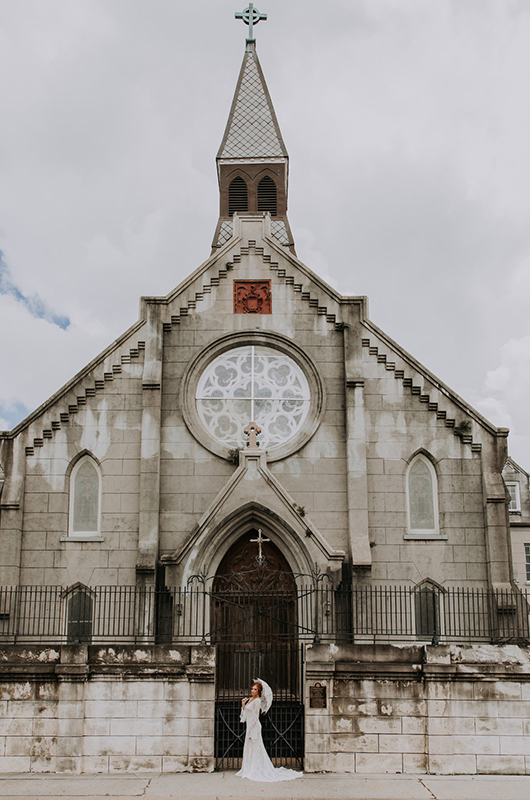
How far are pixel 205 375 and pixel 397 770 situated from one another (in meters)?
12.1

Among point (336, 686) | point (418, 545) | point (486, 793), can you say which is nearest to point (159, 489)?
point (418, 545)

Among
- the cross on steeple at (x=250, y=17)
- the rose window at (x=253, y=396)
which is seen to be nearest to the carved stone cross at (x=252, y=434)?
the rose window at (x=253, y=396)

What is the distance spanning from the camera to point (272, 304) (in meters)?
24.0

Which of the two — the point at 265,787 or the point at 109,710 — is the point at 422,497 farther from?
the point at 109,710

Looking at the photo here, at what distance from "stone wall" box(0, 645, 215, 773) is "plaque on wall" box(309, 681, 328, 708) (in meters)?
1.77

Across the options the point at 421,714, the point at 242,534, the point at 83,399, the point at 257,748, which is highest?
the point at 83,399

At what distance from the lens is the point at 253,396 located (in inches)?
918

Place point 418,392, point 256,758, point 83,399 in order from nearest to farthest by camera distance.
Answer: point 256,758 → point 83,399 → point 418,392

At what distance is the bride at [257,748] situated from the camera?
14.2 metres

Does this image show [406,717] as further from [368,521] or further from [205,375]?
[205,375]

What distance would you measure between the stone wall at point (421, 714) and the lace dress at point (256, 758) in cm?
57

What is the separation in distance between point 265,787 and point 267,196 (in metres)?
24.9

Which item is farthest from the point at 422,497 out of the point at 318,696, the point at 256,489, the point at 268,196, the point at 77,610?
the point at 268,196

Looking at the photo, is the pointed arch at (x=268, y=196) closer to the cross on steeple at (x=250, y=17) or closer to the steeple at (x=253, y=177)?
the steeple at (x=253, y=177)
